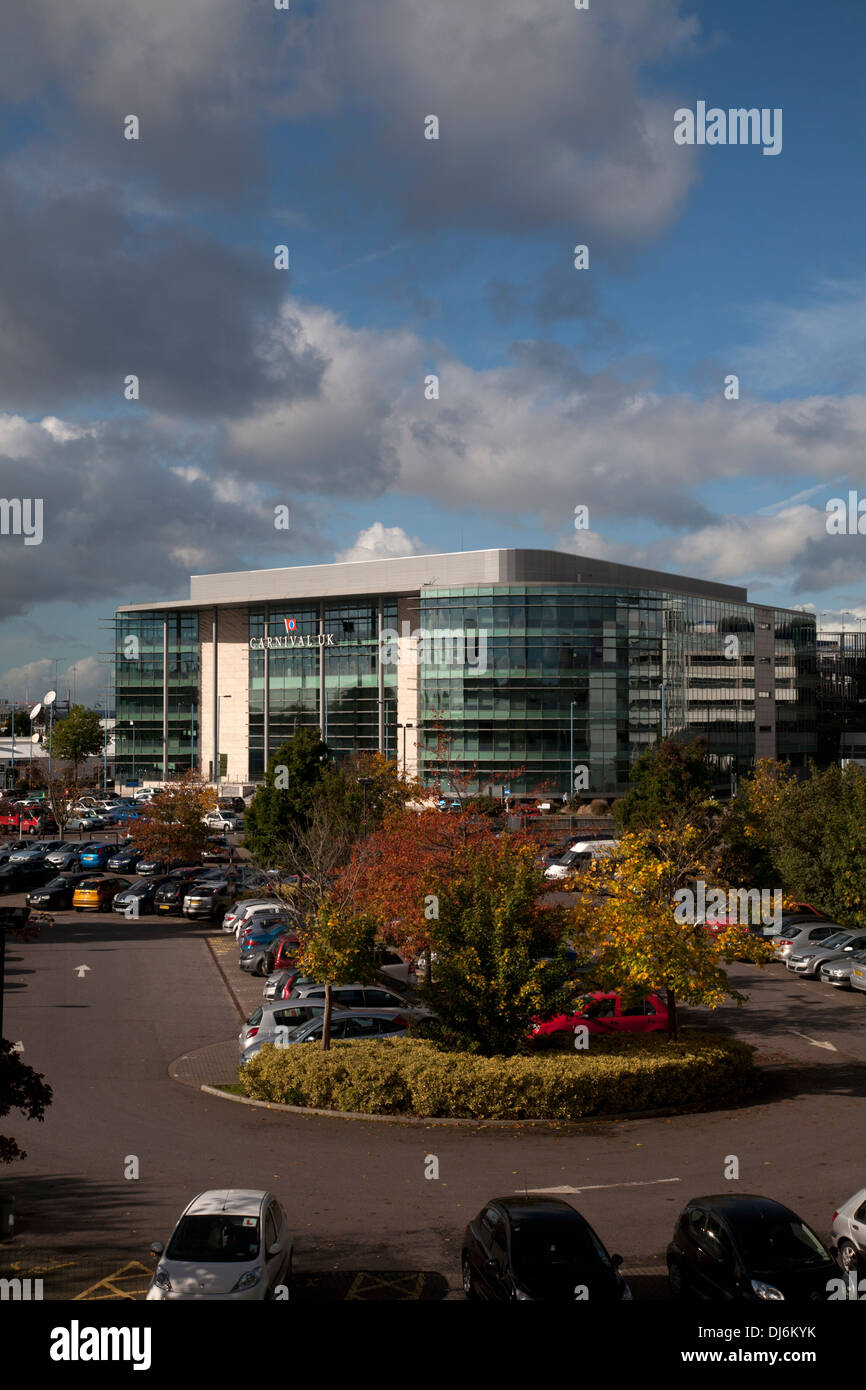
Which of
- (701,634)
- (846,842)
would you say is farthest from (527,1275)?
(701,634)

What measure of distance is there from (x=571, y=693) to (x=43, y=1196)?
220 feet

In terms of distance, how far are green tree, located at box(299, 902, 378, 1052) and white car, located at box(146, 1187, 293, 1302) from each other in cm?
863

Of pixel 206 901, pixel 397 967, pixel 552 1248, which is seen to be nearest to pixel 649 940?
pixel 552 1248

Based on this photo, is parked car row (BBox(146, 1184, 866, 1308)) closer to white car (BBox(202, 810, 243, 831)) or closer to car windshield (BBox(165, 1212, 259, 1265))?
car windshield (BBox(165, 1212, 259, 1265))

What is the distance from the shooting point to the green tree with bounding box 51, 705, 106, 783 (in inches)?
4141

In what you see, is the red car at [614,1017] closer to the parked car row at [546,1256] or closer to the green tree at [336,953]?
the green tree at [336,953]

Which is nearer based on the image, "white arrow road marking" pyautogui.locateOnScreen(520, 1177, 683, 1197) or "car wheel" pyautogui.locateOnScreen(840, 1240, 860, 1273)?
"car wheel" pyautogui.locateOnScreen(840, 1240, 860, 1273)

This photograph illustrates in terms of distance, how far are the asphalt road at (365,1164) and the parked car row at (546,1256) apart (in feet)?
2.53

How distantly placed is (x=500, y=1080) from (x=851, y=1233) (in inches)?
281

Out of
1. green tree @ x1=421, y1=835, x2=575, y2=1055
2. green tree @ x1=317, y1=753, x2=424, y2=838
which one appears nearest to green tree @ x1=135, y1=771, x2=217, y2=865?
green tree @ x1=317, y1=753, x2=424, y2=838

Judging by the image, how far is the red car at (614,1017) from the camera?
21.3 meters

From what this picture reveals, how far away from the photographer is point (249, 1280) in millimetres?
9711

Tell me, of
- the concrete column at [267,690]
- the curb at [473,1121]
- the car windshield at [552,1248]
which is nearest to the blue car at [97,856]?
the curb at [473,1121]

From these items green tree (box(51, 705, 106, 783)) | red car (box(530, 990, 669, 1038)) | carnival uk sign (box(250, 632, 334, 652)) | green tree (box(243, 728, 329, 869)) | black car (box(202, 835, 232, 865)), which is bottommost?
red car (box(530, 990, 669, 1038))
